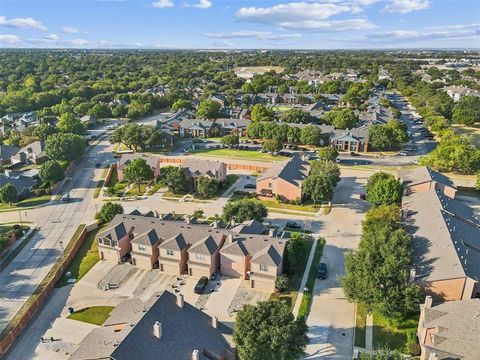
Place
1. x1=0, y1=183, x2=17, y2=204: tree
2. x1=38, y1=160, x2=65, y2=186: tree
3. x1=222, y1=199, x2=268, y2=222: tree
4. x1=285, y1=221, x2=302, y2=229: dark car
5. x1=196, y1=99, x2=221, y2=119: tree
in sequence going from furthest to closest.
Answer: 1. x1=196, y1=99, x2=221, y2=119: tree
2. x1=38, y1=160, x2=65, y2=186: tree
3. x1=0, y1=183, x2=17, y2=204: tree
4. x1=285, y1=221, x2=302, y2=229: dark car
5. x1=222, y1=199, x2=268, y2=222: tree

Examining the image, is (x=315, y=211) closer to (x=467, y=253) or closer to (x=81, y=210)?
(x=467, y=253)

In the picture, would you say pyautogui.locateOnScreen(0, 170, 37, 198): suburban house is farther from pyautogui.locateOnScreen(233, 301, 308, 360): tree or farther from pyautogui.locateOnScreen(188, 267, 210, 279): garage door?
pyautogui.locateOnScreen(233, 301, 308, 360): tree

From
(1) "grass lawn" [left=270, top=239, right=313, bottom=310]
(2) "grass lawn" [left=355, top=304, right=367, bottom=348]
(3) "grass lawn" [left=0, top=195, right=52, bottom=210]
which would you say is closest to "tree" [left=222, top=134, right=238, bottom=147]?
(3) "grass lawn" [left=0, top=195, right=52, bottom=210]

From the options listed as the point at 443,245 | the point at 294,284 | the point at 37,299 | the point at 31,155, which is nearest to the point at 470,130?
the point at 443,245

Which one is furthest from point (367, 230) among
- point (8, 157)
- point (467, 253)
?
point (8, 157)

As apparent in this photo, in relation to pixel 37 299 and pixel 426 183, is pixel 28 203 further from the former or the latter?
pixel 426 183

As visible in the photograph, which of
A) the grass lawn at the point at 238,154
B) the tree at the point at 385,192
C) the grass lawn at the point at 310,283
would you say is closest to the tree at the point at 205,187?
the grass lawn at the point at 310,283
